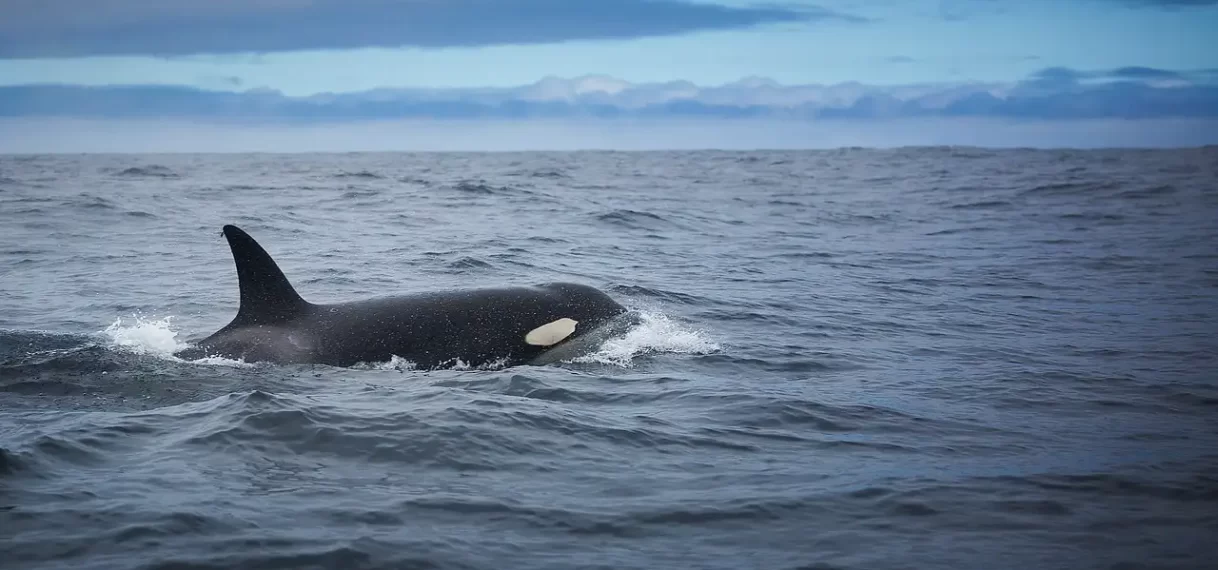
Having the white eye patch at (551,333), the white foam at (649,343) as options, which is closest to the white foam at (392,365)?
the white eye patch at (551,333)

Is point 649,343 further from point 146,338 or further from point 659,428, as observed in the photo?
point 146,338

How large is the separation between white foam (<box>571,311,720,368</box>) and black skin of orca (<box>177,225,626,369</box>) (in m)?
0.34

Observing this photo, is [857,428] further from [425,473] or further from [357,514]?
[357,514]

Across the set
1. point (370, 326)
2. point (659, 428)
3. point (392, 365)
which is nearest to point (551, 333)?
point (392, 365)

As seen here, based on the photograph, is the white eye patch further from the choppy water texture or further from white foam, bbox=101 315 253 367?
white foam, bbox=101 315 253 367

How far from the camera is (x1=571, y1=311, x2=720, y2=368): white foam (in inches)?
399

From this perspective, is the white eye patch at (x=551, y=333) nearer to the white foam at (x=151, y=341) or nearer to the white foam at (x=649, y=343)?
the white foam at (x=649, y=343)

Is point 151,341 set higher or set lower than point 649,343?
higher

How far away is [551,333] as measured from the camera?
10.0 metres

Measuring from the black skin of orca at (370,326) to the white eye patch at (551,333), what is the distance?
1.9 inches

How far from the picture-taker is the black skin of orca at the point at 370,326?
9508mm

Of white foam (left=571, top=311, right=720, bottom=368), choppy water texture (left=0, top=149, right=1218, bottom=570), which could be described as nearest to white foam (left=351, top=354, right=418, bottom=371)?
choppy water texture (left=0, top=149, right=1218, bottom=570)

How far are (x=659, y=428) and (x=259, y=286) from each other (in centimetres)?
406

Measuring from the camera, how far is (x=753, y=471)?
6773 millimetres
